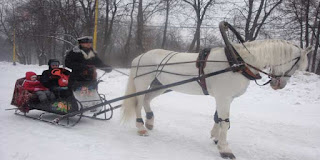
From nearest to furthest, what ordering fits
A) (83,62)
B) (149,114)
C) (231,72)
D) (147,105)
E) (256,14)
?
(231,72)
(83,62)
(149,114)
(147,105)
(256,14)

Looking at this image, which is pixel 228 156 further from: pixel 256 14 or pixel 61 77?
pixel 256 14

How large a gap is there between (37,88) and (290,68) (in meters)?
4.70

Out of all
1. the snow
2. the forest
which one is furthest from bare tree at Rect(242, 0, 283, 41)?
the snow

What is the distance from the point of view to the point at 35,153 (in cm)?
322

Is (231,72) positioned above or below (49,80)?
above

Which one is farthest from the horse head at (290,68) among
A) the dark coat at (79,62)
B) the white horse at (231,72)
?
the dark coat at (79,62)

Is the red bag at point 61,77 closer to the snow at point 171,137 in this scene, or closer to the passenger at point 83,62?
the passenger at point 83,62

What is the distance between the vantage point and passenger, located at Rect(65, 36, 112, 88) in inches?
184

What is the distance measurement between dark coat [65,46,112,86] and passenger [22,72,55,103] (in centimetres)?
65

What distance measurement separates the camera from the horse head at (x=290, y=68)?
3.53m

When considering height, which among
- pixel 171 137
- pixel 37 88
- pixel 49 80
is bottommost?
pixel 171 137

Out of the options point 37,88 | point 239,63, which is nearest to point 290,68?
point 239,63

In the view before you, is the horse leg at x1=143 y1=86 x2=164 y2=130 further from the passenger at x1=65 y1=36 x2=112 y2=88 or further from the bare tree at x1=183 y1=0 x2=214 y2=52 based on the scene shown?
the bare tree at x1=183 y1=0 x2=214 y2=52

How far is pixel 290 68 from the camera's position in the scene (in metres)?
3.60
